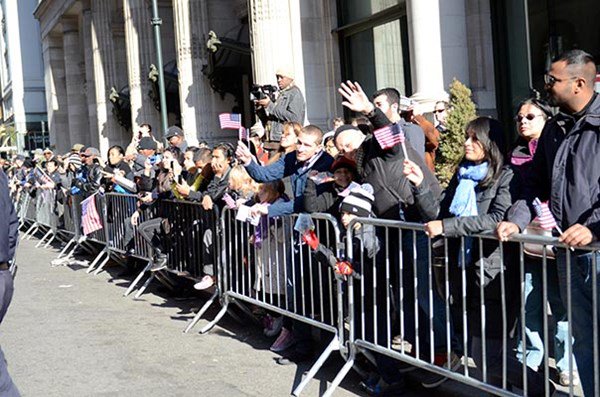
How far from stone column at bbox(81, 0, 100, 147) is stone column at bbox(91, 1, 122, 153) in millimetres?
1633

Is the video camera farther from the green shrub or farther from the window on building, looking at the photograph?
the window on building

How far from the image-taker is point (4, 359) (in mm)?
5098

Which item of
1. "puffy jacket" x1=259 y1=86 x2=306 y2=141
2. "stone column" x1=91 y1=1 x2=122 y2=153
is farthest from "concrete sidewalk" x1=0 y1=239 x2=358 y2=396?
"stone column" x1=91 y1=1 x2=122 y2=153

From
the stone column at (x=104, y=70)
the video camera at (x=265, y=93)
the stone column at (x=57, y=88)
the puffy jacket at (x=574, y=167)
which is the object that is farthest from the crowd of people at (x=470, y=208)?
the stone column at (x=57, y=88)

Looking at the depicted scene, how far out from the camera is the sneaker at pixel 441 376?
5.34 meters

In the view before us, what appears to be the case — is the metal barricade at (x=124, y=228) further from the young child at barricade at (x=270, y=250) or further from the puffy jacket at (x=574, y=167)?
the puffy jacket at (x=574, y=167)

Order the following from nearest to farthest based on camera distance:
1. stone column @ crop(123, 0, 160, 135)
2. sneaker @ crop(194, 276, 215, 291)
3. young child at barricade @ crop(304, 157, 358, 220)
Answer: young child at barricade @ crop(304, 157, 358, 220) → sneaker @ crop(194, 276, 215, 291) → stone column @ crop(123, 0, 160, 135)

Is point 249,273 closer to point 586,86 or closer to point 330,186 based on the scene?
point 330,186

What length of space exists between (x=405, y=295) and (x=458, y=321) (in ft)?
1.93

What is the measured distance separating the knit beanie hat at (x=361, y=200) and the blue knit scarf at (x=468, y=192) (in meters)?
0.89

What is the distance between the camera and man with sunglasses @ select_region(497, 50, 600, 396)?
4367mm

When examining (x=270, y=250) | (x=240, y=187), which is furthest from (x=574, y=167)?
(x=240, y=187)

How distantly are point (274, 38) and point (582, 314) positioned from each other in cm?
1241

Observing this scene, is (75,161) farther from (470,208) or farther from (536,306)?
(536,306)
